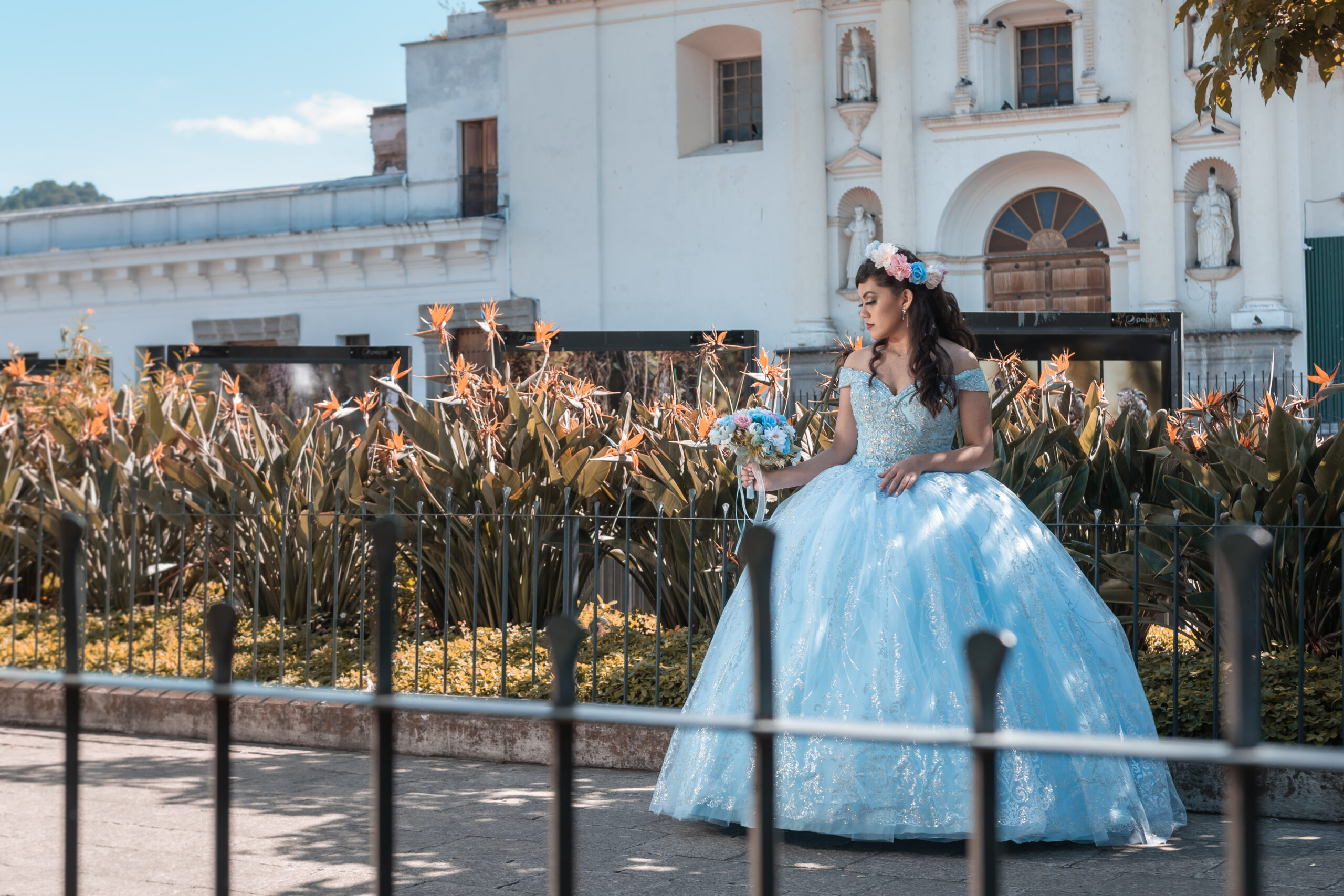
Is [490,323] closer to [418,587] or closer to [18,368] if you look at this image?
[418,587]

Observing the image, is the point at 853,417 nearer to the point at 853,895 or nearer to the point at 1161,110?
the point at 853,895

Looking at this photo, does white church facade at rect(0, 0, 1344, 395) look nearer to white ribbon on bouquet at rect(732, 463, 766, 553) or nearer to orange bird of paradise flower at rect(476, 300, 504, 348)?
orange bird of paradise flower at rect(476, 300, 504, 348)

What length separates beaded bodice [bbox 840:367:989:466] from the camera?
198 inches

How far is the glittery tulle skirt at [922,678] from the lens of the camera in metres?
4.41

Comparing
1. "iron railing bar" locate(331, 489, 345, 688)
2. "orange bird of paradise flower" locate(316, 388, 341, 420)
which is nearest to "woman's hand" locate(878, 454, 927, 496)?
"iron railing bar" locate(331, 489, 345, 688)

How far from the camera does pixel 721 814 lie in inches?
183

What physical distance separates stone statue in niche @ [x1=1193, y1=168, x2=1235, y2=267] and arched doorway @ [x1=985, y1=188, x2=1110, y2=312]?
152 cm

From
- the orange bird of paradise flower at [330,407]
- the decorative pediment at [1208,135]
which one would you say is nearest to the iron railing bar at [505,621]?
the orange bird of paradise flower at [330,407]

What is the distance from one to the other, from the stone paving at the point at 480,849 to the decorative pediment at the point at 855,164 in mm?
17121

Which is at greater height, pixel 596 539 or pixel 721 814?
pixel 596 539

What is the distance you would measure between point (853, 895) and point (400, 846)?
1.51 meters

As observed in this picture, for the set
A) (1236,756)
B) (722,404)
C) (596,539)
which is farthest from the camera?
(722,404)

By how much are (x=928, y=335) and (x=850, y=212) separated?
58.0 ft

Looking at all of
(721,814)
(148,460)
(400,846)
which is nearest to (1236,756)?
(721,814)
